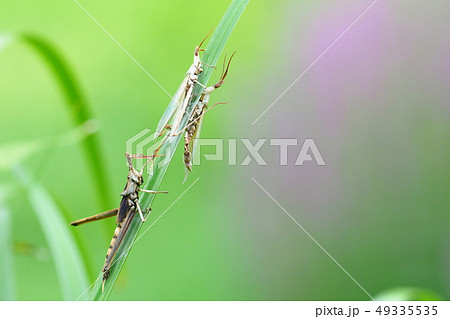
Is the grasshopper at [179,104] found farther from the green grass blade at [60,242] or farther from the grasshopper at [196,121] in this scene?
the green grass blade at [60,242]

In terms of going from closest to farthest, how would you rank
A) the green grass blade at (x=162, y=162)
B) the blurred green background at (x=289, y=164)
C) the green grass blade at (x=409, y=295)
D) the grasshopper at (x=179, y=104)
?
the green grass blade at (x=162, y=162)
the grasshopper at (x=179, y=104)
the green grass blade at (x=409, y=295)
the blurred green background at (x=289, y=164)

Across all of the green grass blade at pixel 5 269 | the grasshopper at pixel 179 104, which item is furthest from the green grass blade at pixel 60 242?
the grasshopper at pixel 179 104

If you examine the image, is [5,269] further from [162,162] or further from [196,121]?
[196,121]

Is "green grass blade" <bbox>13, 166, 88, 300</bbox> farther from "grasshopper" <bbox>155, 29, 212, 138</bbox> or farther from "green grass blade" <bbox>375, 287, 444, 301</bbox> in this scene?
"green grass blade" <bbox>375, 287, 444, 301</bbox>

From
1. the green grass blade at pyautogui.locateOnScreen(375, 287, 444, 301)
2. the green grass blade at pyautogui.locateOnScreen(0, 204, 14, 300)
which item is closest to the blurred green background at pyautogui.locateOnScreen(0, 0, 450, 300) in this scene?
the green grass blade at pyautogui.locateOnScreen(375, 287, 444, 301)

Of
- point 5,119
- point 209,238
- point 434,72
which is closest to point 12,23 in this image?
point 5,119
